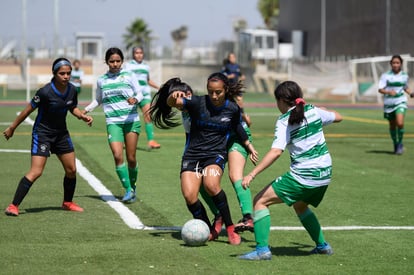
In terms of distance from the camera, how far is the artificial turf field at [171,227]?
841 cm

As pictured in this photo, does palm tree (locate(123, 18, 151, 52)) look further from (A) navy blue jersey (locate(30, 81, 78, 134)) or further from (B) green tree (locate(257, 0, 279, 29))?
(A) navy blue jersey (locate(30, 81, 78, 134))

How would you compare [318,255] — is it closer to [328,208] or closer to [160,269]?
[160,269]

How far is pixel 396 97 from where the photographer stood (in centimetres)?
1986

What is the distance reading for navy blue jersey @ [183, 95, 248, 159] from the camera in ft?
31.9

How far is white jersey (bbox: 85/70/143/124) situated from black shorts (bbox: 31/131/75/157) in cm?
149

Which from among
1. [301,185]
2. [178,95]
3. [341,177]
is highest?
[178,95]

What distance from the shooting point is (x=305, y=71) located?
58.8 m

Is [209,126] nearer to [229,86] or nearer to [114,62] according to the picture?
[229,86]

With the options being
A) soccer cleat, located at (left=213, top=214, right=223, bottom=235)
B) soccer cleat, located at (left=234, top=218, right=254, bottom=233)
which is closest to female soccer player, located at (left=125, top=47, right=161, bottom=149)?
soccer cleat, located at (left=213, top=214, right=223, bottom=235)

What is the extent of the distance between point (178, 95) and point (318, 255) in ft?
7.45

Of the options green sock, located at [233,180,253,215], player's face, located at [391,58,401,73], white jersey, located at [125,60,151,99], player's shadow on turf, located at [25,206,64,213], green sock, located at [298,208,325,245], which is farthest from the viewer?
white jersey, located at [125,60,151,99]

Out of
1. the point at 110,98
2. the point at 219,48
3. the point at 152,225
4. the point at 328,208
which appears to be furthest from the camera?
the point at 219,48

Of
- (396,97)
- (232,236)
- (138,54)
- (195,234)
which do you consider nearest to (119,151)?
(232,236)

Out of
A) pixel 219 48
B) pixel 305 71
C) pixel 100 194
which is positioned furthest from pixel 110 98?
pixel 219 48
